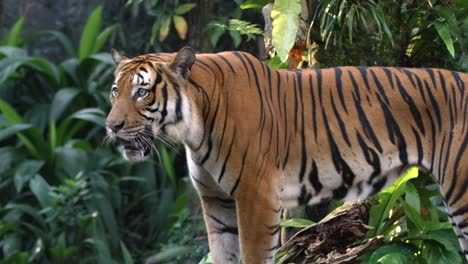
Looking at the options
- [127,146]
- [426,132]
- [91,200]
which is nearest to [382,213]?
[426,132]

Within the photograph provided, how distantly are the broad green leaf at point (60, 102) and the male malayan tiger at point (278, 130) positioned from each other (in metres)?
5.06

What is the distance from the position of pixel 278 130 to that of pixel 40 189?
4778mm

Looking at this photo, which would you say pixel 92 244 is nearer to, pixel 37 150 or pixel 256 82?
pixel 37 150

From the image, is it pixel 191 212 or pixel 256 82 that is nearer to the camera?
pixel 256 82

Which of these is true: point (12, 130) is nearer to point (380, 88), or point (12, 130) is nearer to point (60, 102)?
point (60, 102)

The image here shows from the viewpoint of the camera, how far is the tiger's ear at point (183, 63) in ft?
16.4

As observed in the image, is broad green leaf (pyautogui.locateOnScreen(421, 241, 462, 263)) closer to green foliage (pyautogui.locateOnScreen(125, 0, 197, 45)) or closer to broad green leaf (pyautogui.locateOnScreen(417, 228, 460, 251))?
broad green leaf (pyautogui.locateOnScreen(417, 228, 460, 251))

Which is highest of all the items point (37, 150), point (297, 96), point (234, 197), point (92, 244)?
point (297, 96)

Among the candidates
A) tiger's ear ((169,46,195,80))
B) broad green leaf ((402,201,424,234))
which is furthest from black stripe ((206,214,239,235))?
broad green leaf ((402,201,424,234))

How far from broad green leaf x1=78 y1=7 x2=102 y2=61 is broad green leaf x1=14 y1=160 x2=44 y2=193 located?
1.52m

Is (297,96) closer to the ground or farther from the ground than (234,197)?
farther from the ground

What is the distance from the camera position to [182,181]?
33.7 ft

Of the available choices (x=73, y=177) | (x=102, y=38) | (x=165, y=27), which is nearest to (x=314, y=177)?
(x=165, y=27)

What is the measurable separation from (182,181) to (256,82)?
5032 mm
